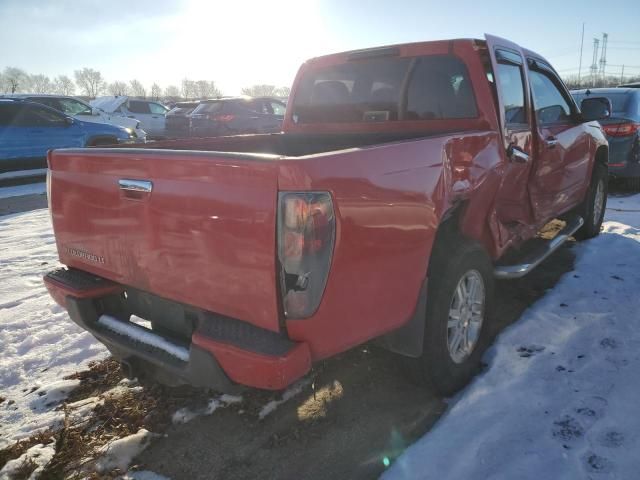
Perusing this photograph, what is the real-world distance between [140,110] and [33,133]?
29.6ft

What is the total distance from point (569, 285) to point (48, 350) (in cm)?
428

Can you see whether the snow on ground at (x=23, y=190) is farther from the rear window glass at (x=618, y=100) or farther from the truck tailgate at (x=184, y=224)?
the rear window glass at (x=618, y=100)

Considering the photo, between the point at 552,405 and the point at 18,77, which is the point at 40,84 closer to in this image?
the point at 18,77

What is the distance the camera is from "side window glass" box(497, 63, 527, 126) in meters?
3.39

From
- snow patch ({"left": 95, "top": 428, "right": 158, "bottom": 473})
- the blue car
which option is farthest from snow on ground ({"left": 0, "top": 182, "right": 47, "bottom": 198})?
snow patch ({"left": 95, "top": 428, "right": 158, "bottom": 473})

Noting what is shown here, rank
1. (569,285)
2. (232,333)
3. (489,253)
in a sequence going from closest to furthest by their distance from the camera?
1. (232,333)
2. (489,253)
3. (569,285)

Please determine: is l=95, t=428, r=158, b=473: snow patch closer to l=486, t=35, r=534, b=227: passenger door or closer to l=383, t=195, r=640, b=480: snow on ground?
l=383, t=195, r=640, b=480: snow on ground

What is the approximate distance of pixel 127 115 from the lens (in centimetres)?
1866

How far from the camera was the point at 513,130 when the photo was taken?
133 inches

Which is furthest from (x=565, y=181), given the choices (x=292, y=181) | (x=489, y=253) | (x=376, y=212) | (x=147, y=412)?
(x=147, y=412)

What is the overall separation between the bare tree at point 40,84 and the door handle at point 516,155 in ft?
580

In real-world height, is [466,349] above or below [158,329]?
below

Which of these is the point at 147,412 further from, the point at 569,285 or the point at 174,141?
the point at 569,285

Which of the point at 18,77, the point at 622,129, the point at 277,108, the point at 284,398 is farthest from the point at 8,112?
the point at 18,77
